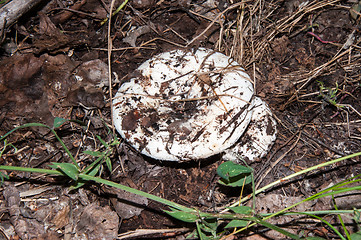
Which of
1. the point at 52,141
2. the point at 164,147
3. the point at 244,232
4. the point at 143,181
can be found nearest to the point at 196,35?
the point at 164,147

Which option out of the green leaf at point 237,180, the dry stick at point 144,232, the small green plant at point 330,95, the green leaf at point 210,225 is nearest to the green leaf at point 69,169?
the dry stick at point 144,232

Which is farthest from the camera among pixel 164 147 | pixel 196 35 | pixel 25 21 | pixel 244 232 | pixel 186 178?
pixel 196 35

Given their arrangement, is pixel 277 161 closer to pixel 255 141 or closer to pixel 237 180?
pixel 255 141

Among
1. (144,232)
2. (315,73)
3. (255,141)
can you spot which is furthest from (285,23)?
(144,232)

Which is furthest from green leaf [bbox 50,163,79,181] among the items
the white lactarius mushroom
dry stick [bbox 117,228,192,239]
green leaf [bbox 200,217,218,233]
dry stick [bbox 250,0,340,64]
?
dry stick [bbox 250,0,340,64]

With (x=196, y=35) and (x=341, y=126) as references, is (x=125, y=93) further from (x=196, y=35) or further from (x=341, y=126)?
(x=341, y=126)

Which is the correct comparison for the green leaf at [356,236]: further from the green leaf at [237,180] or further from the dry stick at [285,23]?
the dry stick at [285,23]
